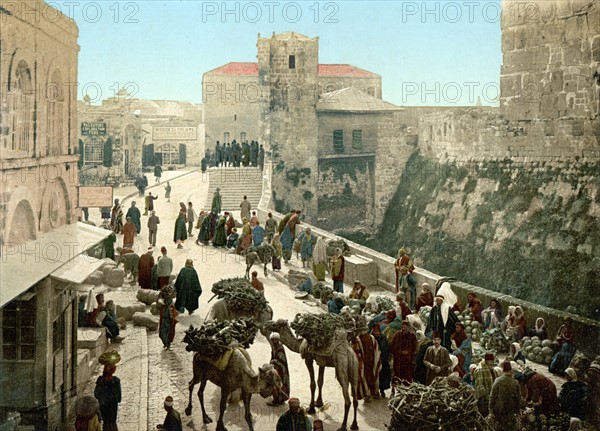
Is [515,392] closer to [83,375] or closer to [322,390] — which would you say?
[322,390]

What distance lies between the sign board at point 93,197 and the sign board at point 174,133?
130 ft

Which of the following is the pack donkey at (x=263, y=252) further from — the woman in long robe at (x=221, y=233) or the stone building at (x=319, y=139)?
the stone building at (x=319, y=139)

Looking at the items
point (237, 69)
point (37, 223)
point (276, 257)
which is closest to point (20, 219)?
point (37, 223)

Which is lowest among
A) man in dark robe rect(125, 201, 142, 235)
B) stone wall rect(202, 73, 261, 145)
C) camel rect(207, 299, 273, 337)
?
camel rect(207, 299, 273, 337)

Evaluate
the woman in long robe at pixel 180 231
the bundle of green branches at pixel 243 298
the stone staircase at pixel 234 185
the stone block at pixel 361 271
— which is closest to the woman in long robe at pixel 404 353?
the bundle of green branches at pixel 243 298

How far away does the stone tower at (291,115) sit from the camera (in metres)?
36.5

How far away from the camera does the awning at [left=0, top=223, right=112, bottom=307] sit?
8656 millimetres

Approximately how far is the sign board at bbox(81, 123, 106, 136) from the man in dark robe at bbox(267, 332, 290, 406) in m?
19.1

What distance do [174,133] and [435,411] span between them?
4794cm

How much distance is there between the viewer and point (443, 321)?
12.2 meters

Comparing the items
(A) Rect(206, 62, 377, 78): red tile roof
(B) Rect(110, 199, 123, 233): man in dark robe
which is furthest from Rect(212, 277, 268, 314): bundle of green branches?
(A) Rect(206, 62, 377, 78): red tile roof

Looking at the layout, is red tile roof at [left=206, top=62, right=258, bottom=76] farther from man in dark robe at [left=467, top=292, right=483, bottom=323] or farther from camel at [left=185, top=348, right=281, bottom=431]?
camel at [left=185, top=348, right=281, bottom=431]

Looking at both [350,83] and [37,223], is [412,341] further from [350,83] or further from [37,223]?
[350,83]

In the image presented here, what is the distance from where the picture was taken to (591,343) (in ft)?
41.3
